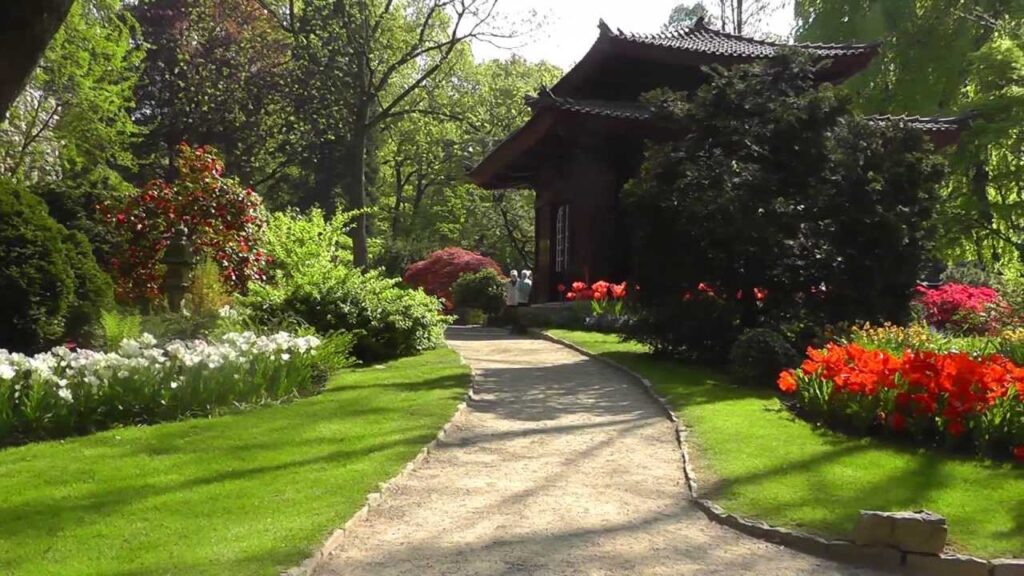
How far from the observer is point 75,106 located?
74.5 feet

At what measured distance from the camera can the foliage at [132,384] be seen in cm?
775

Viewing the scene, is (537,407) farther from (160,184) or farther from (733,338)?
(160,184)

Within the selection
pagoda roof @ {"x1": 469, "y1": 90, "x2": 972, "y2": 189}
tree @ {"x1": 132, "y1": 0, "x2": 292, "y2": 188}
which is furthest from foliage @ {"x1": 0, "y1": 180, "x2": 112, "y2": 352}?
tree @ {"x1": 132, "y1": 0, "x2": 292, "y2": 188}

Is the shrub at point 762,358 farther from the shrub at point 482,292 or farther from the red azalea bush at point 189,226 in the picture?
the shrub at point 482,292

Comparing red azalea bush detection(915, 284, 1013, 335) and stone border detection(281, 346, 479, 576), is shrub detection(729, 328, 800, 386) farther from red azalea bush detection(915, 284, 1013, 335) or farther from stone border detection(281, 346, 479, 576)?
red azalea bush detection(915, 284, 1013, 335)

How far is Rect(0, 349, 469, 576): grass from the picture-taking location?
4629 mm

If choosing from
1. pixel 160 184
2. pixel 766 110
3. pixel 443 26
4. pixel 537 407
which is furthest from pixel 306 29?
pixel 537 407

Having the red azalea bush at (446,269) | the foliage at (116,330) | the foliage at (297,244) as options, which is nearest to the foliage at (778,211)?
the foliage at (297,244)

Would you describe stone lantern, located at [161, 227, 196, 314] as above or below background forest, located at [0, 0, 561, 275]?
below

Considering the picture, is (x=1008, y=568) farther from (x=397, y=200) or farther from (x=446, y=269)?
(x=397, y=200)

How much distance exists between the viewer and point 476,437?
8102 millimetres

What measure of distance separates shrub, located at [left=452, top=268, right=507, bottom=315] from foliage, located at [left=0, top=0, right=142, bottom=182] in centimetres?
949

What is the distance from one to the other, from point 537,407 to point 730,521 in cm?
421

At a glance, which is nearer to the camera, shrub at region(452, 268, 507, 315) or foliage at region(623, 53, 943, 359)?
foliage at region(623, 53, 943, 359)
